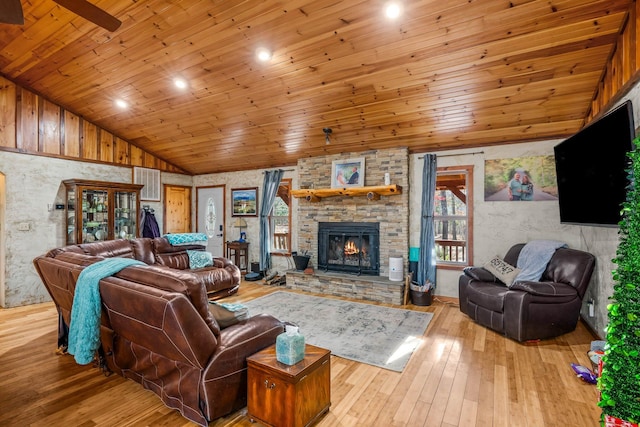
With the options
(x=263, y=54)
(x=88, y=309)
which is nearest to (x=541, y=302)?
(x=263, y=54)

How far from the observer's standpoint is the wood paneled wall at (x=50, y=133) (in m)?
4.83

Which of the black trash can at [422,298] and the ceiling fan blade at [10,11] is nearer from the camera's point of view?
the ceiling fan blade at [10,11]

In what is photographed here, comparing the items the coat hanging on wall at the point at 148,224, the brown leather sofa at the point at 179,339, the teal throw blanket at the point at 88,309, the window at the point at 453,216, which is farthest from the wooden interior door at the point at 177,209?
the window at the point at 453,216

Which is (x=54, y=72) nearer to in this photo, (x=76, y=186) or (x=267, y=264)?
(x=76, y=186)

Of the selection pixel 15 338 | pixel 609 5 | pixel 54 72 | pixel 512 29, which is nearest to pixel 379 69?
pixel 512 29

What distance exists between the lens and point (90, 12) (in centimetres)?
214

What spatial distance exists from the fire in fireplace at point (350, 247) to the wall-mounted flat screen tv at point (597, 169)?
2.75 m

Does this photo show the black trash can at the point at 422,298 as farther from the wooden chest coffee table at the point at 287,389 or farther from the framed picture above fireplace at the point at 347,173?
the wooden chest coffee table at the point at 287,389

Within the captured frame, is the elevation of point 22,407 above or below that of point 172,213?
below

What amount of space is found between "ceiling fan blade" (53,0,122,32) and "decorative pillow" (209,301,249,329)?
7.17 ft

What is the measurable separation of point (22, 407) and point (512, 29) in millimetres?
4921

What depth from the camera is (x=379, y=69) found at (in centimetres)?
339

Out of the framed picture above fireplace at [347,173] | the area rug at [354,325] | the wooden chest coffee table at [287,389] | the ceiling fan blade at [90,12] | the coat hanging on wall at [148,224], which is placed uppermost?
the ceiling fan blade at [90,12]

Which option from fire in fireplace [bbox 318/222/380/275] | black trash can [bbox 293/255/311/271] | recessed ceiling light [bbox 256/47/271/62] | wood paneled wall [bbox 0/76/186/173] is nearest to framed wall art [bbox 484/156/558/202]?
fire in fireplace [bbox 318/222/380/275]
